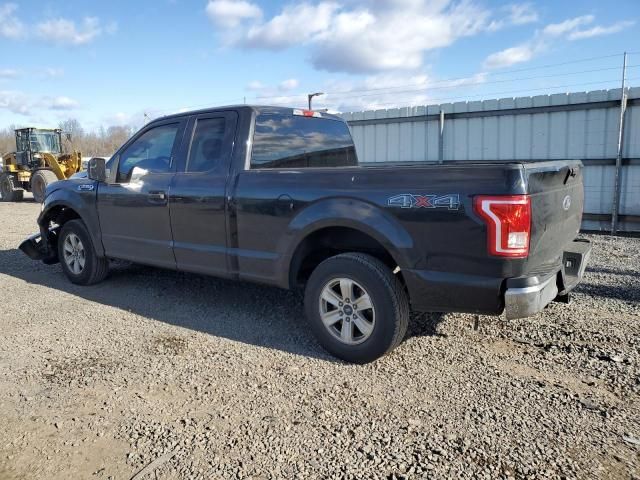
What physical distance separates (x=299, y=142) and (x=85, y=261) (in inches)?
121

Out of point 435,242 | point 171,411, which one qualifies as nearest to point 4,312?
point 171,411

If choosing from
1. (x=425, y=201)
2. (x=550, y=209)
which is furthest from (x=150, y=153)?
(x=550, y=209)

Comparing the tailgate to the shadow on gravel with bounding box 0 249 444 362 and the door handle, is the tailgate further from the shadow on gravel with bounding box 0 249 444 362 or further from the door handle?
the door handle

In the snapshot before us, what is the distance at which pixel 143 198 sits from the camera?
514 cm

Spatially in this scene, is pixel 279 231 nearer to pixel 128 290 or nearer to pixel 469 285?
pixel 469 285

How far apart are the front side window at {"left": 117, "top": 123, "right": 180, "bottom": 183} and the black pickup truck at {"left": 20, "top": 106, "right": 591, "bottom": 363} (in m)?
0.02

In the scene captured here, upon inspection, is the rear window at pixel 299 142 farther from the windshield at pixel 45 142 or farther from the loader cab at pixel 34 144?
the windshield at pixel 45 142

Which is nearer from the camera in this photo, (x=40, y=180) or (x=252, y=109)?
(x=252, y=109)

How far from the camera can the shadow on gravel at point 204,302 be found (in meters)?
4.41

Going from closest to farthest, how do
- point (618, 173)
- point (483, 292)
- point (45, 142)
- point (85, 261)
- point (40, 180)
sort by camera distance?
point (483, 292), point (85, 261), point (618, 173), point (40, 180), point (45, 142)

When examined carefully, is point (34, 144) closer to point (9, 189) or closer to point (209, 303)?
point (9, 189)

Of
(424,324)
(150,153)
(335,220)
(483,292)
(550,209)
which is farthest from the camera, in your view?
(150,153)

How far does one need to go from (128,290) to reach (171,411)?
3.12 metres

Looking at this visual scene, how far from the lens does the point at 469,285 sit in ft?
10.8
